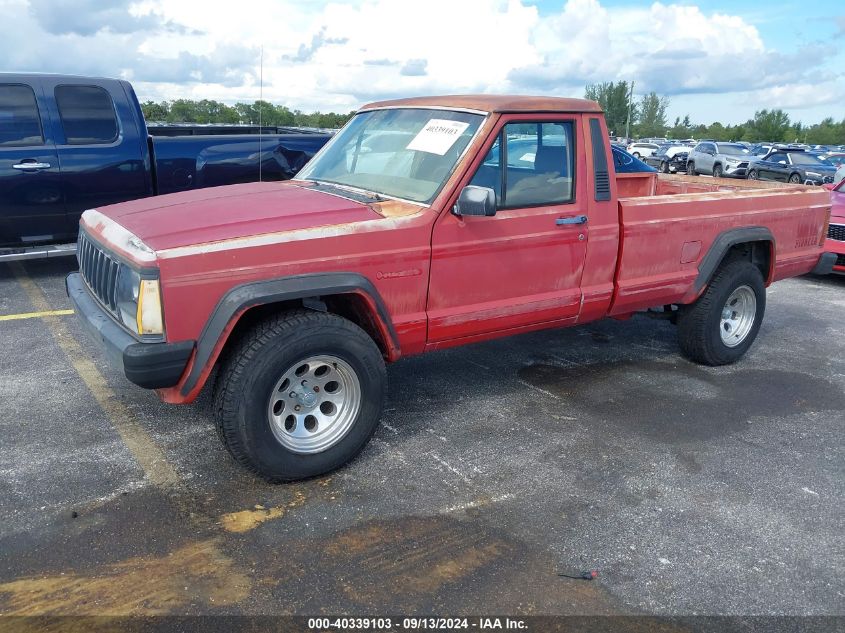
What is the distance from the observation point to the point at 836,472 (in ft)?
13.1

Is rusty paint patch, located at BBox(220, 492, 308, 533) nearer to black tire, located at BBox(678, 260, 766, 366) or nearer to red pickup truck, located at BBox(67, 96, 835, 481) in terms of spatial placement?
red pickup truck, located at BBox(67, 96, 835, 481)

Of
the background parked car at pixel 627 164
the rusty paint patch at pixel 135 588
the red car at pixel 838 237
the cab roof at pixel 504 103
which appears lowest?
the rusty paint patch at pixel 135 588

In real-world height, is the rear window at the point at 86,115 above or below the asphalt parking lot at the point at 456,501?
above

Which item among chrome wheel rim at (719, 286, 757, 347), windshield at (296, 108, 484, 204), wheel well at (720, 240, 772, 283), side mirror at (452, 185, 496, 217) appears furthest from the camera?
chrome wheel rim at (719, 286, 757, 347)

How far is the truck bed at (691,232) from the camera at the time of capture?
4742mm

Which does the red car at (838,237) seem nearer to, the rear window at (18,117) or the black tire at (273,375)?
the black tire at (273,375)

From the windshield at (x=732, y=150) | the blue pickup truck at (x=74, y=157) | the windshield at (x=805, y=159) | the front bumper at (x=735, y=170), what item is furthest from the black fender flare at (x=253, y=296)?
the windshield at (x=732, y=150)

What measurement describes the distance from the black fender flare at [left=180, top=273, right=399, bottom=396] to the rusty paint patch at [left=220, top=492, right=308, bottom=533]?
621 millimetres

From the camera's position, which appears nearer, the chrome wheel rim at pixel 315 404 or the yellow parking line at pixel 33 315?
the chrome wheel rim at pixel 315 404

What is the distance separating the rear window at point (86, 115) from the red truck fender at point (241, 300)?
510cm

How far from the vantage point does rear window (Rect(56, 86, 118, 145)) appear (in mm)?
7371

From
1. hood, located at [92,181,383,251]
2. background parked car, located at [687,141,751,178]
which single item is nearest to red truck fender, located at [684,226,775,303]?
hood, located at [92,181,383,251]

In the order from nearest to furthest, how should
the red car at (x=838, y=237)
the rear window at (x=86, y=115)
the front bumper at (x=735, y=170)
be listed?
1. the rear window at (x=86, y=115)
2. the red car at (x=838, y=237)
3. the front bumper at (x=735, y=170)

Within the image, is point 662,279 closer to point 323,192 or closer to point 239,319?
point 323,192
